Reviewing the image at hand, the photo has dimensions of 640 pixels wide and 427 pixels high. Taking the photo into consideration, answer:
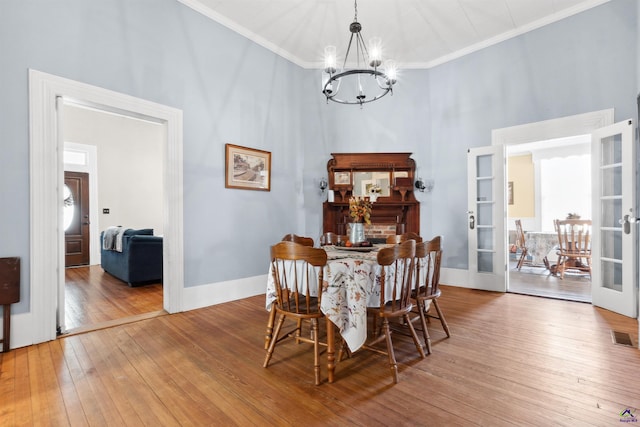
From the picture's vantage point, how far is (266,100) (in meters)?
4.63

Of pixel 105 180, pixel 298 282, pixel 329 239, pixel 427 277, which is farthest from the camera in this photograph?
pixel 105 180

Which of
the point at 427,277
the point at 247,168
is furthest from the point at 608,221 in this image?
the point at 247,168

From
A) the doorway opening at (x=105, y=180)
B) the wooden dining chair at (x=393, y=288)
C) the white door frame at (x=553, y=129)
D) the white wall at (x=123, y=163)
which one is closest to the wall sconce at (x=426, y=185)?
the white door frame at (x=553, y=129)

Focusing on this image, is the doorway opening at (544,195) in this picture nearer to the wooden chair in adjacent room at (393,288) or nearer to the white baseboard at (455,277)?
the white baseboard at (455,277)

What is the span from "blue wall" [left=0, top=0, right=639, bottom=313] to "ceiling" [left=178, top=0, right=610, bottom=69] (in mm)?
161

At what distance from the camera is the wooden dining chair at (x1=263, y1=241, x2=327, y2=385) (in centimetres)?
199

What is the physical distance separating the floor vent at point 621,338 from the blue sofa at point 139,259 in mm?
5544

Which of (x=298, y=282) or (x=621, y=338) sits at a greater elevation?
(x=298, y=282)

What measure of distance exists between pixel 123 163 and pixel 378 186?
636 centimetres

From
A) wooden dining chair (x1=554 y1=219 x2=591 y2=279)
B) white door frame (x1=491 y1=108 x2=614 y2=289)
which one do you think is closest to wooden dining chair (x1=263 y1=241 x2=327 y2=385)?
white door frame (x1=491 y1=108 x2=614 y2=289)

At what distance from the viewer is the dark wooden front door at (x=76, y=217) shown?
6.72 m

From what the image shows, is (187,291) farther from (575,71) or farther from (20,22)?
(575,71)

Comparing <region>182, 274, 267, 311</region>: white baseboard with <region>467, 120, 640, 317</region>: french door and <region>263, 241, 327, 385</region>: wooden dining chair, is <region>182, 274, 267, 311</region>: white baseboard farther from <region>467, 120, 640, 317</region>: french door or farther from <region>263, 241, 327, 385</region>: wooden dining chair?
<region>467, 120, 640, 317</region>: french door

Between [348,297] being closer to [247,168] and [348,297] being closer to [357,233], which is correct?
[357,233]
